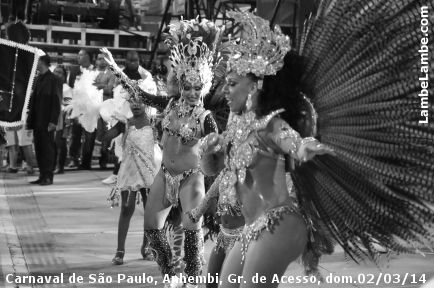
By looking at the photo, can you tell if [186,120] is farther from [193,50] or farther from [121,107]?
[121,107]

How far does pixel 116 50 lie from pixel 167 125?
1196cm

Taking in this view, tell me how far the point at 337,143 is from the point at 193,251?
103 inches

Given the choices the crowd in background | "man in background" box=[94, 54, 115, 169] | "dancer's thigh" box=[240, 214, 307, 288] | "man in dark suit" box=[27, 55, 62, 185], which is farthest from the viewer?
the crowd in background

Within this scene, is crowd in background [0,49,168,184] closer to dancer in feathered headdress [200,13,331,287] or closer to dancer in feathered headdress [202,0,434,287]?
dancer in feathered headdress [200,13,331,287]

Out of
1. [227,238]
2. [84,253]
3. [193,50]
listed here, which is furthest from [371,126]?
[84,253]

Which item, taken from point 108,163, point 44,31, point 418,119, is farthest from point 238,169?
point 44,31

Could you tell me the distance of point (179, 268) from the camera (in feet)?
24.0

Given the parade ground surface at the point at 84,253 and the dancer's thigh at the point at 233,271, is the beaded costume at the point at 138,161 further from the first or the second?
the dancer's thigh at the point at 233,271

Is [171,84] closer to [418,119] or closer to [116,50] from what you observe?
[418,119]

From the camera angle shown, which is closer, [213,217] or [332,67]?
[332,67]

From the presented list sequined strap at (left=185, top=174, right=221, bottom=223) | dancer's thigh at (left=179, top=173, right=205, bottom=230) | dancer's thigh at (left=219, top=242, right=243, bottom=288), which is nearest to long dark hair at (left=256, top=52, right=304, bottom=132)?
sequined strap at (left=185, top=174, right=221, bottom=223)

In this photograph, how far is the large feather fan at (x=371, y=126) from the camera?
4.27 meters

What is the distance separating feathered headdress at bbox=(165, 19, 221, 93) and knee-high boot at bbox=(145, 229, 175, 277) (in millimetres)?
1185

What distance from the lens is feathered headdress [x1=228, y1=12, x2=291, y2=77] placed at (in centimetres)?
475
